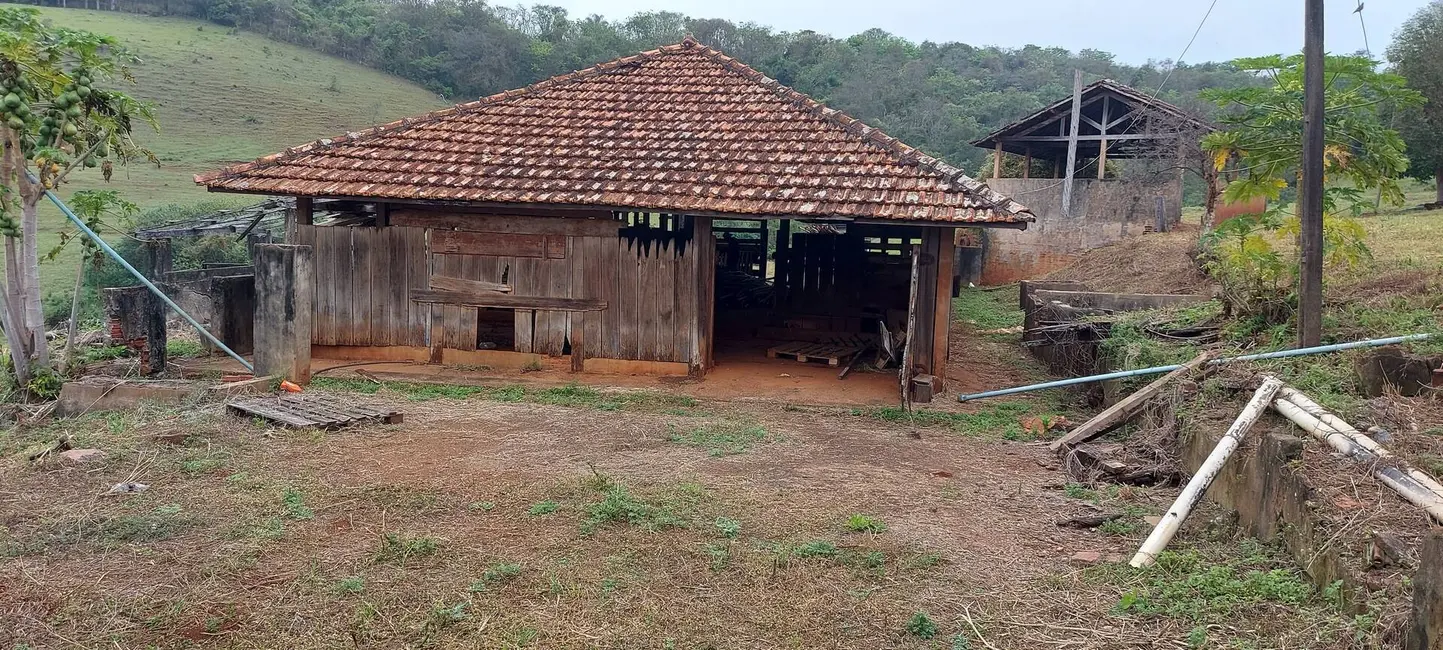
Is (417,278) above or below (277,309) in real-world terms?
above

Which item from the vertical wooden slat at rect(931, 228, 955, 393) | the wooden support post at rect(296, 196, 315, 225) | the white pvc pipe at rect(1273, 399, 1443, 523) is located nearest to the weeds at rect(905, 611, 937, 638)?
the white pvc pipe at rect(1273, 399, 1443, 523)

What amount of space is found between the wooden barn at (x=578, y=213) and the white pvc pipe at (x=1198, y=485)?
429cm

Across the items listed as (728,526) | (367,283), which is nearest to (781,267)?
(367,283)

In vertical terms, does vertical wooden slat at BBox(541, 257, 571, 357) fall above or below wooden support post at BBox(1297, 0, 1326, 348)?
below

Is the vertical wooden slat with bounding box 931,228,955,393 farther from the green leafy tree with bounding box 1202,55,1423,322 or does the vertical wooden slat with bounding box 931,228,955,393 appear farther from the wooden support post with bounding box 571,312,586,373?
the wooden support post with bounding box 571,312,586,373

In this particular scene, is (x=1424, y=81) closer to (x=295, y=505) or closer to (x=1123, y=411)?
(x=1123, y=411)

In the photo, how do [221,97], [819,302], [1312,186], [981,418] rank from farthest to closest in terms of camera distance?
[221,97] < [819,302] < [981,418] < [1312,186]

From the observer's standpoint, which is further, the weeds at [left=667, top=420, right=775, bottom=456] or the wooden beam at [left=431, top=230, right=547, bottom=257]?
the wooden beam at [left=431, top=230, right=547, bottom=257]

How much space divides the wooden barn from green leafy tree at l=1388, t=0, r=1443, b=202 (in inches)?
614

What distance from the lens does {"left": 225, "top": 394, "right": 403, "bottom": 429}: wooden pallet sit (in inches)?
330

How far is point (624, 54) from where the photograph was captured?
4597 centimetres

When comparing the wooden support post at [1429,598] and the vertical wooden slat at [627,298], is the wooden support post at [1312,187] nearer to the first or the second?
the wooden support post at [1429,598]

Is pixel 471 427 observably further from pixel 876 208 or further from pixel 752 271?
pixel 752 271

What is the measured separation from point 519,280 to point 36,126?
196 inches
